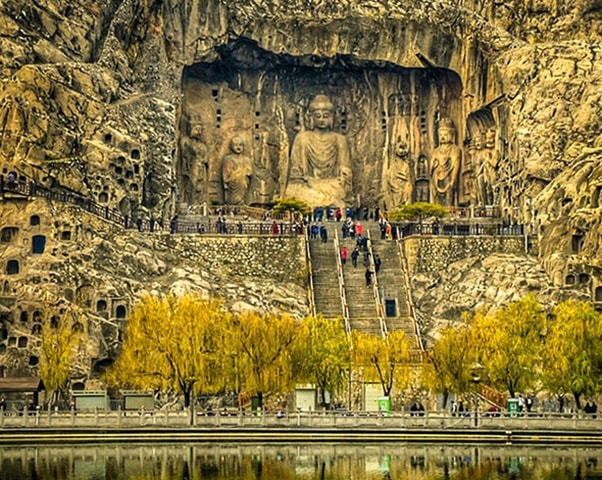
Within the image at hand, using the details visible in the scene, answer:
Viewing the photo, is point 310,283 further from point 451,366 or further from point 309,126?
point 309,126

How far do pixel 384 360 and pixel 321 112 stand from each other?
3122cm

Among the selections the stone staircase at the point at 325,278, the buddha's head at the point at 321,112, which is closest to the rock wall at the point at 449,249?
the stone staircase at the point at 325,278

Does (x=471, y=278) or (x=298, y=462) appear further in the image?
(x=471, y=278)

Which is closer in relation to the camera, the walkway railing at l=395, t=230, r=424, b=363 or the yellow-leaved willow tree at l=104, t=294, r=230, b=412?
the yellow-leaved willow tree at l=104, t=294, r=230, b=412

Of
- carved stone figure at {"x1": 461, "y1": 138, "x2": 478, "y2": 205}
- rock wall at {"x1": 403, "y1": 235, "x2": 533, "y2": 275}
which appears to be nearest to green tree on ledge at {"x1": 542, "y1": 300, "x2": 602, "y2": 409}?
rock wall at {"x1": 403, "y1": 235, "x2": 533, "y2": 275}

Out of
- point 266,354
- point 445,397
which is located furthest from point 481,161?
point 266,354

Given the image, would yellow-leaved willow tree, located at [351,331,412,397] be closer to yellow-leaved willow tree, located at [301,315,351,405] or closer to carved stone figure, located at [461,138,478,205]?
yellow-leaved willow tree, located at [301,315,351,405]

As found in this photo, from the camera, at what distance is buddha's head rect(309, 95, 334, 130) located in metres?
109

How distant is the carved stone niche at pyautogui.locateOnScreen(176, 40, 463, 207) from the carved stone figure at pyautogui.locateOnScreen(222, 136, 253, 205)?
64mm

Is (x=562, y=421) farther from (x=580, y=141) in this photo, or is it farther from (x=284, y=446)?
(x=580, y=141)

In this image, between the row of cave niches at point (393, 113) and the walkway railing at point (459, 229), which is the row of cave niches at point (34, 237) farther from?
the row of cave niches at point (393, 113)

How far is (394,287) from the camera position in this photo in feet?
295

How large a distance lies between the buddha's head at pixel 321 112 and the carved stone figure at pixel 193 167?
7979 mm

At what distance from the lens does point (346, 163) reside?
357 ft
